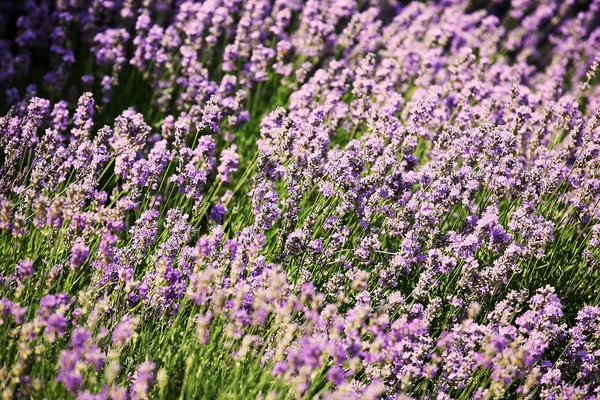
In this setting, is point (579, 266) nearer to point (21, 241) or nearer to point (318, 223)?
point (318, 223)

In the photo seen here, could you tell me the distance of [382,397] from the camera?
10.0 feet

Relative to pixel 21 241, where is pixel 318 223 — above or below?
above

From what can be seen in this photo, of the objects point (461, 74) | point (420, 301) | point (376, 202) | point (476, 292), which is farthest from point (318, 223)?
point (461, 74)

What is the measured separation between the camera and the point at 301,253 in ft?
10.8

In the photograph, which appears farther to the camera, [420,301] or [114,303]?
[420,301]

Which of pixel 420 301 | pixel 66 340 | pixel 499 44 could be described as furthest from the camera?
pixel 499 44

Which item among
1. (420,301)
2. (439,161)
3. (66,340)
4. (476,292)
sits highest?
(439,161)

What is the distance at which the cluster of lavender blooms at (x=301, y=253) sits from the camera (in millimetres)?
2701

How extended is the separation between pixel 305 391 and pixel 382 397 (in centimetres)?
60

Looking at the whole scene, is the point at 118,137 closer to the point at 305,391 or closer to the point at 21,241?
the point at 21,241

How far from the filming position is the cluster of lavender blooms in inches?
106

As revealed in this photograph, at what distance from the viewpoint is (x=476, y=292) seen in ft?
10.7

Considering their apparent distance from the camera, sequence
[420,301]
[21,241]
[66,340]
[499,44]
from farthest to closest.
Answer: [499,44], [420,301], [21,241], [66,340]

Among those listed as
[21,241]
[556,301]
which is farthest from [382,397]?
[21,241]
